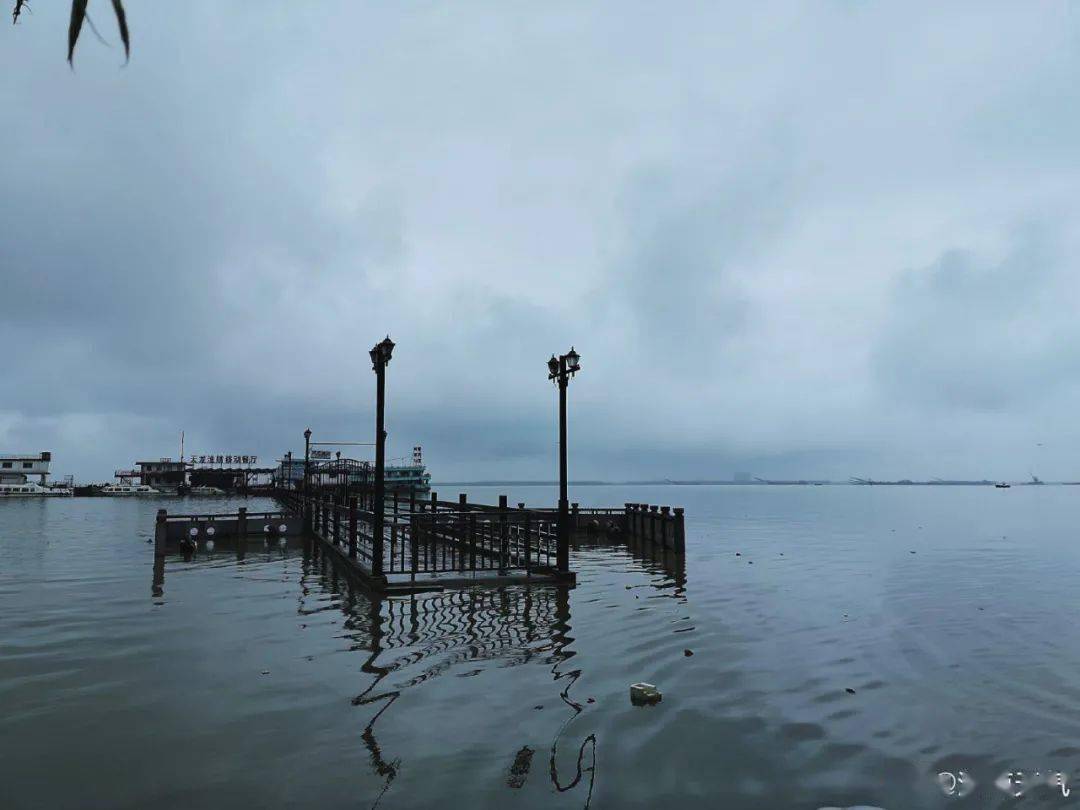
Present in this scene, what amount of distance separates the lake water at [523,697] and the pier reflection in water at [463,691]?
4 centimetres

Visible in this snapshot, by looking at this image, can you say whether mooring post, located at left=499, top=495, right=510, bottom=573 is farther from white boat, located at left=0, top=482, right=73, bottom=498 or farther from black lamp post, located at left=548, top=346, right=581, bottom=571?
white boat, located at left=0, top=482, right=73, bottom=498

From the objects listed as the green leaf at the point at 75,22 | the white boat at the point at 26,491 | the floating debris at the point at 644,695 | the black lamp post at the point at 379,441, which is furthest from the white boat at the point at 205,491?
the green leaf at the point at 75,22

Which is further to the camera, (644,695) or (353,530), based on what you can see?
(353,530)

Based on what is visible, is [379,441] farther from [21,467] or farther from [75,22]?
[21,467]

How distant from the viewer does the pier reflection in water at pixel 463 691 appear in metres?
5.87

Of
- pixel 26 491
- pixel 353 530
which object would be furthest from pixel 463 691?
pixel 26 491

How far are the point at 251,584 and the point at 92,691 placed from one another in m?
9.97

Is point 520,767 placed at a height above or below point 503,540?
below

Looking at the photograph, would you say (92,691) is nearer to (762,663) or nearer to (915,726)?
(762,663)

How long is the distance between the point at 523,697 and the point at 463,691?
29.9 inches

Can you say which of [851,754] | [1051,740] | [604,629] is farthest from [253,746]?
[1051,740]

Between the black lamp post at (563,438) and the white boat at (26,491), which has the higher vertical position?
the black lamp post at (563,438)

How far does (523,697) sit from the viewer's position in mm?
8031

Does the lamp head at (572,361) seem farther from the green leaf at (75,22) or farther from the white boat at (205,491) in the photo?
the white boat at (205,491)
